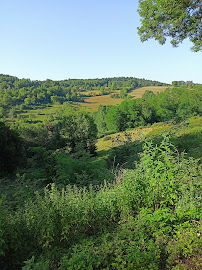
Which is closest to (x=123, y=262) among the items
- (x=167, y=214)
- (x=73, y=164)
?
(x=167, y=214)

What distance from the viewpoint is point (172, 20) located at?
7988mm

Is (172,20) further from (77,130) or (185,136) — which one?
(77,130)

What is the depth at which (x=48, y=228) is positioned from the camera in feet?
9.83

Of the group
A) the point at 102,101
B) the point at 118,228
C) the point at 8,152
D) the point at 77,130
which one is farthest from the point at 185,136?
the point at 102,101

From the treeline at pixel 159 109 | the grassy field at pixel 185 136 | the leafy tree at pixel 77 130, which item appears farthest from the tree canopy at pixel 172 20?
the treeline at pixel 159 109

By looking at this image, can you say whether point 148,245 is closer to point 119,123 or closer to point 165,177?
point 165,177

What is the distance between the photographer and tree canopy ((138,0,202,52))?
7484 millimetres

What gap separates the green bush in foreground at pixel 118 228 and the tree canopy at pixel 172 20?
22.2 ft

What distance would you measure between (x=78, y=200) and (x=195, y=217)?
218 cm

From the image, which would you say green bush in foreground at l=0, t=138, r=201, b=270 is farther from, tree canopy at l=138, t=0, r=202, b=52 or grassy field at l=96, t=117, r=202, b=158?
tree canopy at l=138, t=0, r=202, b=52

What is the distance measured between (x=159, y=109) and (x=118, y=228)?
55.6 m

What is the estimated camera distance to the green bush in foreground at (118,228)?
273cm

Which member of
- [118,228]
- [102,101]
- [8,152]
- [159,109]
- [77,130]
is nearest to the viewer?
[118,228]

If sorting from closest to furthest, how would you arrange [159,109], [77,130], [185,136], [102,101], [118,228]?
[118,228]
[185,136]
[77,130]
[159,109]
[102,101]
